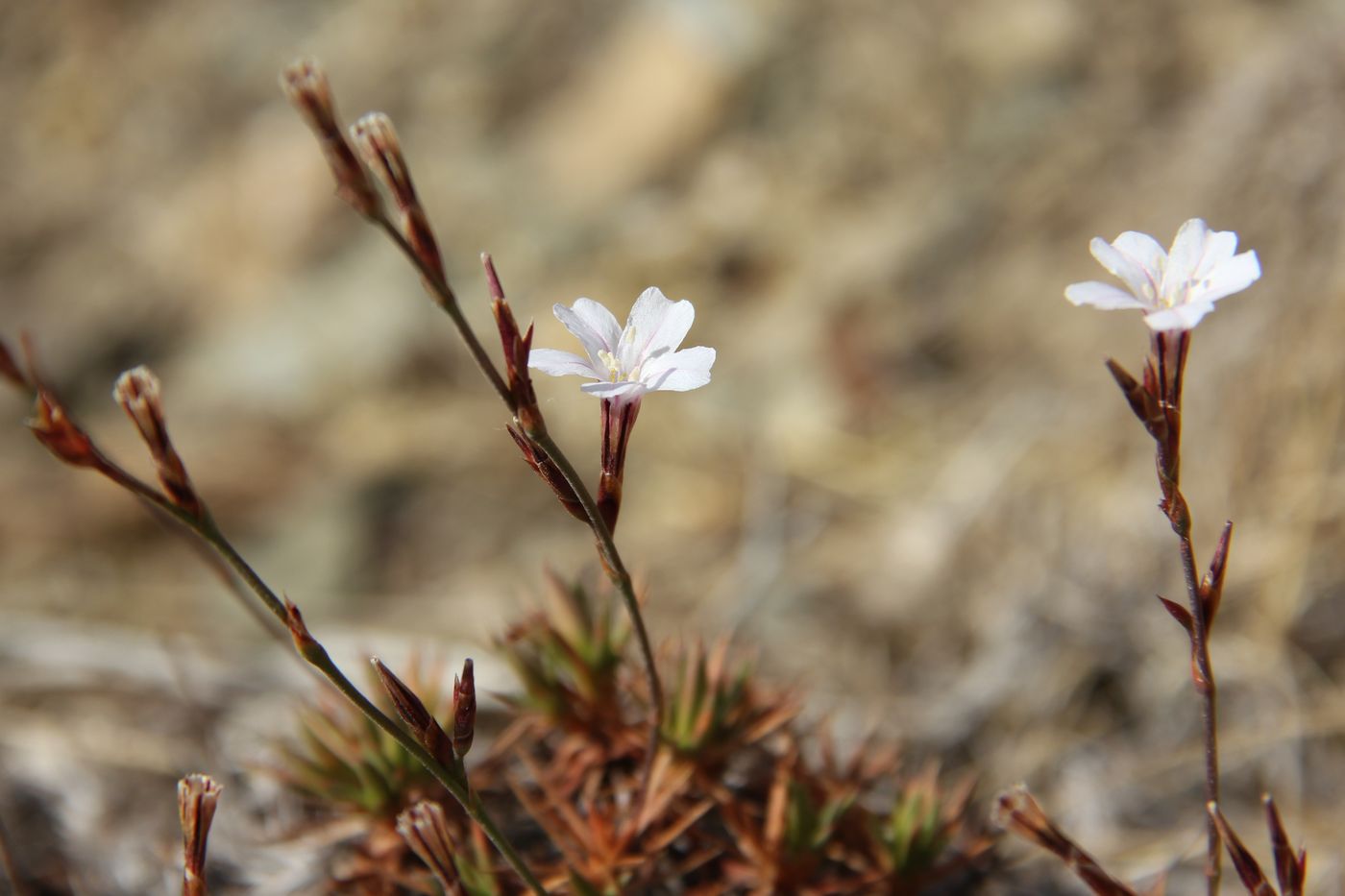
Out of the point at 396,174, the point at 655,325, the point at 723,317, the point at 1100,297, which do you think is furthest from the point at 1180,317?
the point at 723,317

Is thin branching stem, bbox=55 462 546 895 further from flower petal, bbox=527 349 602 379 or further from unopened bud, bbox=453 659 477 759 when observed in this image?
flower petal, bbox=527 349 602 379

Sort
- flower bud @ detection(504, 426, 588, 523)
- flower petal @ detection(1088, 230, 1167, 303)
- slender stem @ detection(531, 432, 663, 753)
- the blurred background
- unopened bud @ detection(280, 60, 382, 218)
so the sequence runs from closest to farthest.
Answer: unopened bud @ detection(280, 60, 382, 218), slender stem @ detection(531, 432, 663, 753), flower bud @ detection(504, 426, 588, 523), flower petal @ detection(1088, 230, 1167, 303), the blurred background

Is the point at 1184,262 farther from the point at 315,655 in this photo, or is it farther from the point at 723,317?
the point at 723,317

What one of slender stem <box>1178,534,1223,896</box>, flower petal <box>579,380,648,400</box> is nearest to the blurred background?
slender stem <box>1178,534,1223,896</box>

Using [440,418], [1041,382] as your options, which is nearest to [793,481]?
[1041,382]

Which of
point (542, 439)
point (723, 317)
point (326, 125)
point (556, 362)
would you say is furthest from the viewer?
point (723, 317)

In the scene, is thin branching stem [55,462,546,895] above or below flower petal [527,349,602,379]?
below
